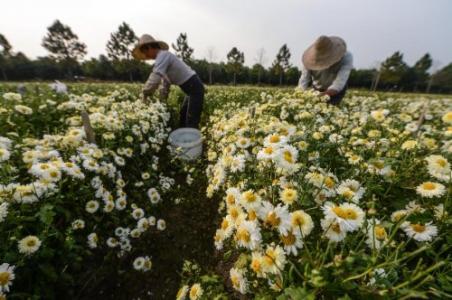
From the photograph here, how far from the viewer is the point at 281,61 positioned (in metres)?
37.9

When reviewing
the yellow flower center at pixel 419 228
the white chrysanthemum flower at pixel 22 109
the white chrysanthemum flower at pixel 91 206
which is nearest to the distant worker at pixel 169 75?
the white chrysanthemum flower at pixel 22 109

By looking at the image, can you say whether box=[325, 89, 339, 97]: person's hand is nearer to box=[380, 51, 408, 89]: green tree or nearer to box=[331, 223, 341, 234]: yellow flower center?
box=[331, 223, 341, 234]: yellow flower center

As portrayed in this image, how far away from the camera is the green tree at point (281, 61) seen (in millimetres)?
36656

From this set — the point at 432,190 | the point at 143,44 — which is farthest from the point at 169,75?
the point at 432,190

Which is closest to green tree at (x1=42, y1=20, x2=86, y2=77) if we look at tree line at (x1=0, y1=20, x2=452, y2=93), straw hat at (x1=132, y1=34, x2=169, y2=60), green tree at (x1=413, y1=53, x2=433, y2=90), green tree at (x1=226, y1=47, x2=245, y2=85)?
tree line at (x1=0, y1=20, x2=452, y2=93)

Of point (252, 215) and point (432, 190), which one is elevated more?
point (432, 190)

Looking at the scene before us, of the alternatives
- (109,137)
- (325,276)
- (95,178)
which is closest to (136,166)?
(109,137)

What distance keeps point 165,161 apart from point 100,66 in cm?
3860

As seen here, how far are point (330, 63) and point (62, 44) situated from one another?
48.3 meters

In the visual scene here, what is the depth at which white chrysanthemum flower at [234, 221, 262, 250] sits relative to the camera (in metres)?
0.98

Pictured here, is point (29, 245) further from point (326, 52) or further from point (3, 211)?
point (326, 52)

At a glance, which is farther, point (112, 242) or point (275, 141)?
point (112, 242)

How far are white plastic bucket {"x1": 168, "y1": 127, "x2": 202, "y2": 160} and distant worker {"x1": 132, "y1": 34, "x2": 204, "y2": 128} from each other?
34.3 inches

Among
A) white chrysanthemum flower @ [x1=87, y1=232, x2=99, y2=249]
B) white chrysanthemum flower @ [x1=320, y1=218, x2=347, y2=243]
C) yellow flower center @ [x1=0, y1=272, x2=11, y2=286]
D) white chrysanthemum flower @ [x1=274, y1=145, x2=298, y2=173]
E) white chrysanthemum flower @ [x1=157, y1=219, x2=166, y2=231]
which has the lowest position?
white chrysanthemum flower @ [x1=157, y1=219, x2=166, y2=231]
